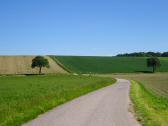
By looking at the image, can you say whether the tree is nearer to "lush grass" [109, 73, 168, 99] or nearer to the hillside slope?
the hillside slope

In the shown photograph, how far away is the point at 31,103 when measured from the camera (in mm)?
22359

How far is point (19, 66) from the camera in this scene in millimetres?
118438

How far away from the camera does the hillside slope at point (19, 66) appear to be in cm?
11196

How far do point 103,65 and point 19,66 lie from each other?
30.3 meters

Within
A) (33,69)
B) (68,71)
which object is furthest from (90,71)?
(33,69)

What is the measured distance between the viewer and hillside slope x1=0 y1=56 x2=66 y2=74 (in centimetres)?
11196

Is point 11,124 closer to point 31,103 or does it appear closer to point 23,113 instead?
point 23,113

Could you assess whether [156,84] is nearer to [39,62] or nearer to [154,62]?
[39,62]

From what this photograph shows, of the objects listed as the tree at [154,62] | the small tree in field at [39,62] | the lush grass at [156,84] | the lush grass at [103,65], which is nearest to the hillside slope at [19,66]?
the small tree in field at [39,62]

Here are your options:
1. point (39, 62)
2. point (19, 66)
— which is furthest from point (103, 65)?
point (19, 66)

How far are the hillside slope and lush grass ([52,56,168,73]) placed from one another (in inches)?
198

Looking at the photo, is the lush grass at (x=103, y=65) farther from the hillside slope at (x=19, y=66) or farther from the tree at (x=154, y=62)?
the hillside slope at (x=19, y=66)

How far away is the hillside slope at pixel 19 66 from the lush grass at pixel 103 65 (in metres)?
5.03

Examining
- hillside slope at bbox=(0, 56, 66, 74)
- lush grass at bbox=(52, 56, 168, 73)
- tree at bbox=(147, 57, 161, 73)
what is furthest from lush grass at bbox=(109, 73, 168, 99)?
tree at bbox=(147, 57, 161, 73)
